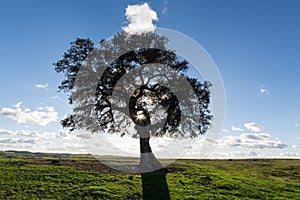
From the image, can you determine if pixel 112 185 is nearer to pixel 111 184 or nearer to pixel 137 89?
pixel 111 184

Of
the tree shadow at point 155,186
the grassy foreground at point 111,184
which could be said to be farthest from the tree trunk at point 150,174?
the grassy foreground at point 111,184

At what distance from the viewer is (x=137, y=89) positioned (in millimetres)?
35281

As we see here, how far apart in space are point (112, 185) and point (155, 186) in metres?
3.50

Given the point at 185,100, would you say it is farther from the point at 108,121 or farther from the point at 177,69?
the point at 108,121

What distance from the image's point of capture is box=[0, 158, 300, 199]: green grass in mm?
25078

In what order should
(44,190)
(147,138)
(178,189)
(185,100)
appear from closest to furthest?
(44,190)
(178,189)
(185,100)
(147,138)

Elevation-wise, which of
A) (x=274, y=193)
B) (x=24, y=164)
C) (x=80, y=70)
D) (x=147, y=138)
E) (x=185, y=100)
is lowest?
(x=274, y=193)

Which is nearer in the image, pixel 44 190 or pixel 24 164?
pixel 44 190

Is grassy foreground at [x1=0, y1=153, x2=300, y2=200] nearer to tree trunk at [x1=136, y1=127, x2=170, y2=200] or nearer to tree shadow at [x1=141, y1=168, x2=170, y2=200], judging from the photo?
tree shadow at [x1=141, y1=168, x2=170, y2=200]

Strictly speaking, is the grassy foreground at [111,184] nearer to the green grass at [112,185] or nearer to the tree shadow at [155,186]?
the green grass at [112,185]

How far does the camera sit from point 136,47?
35.1m

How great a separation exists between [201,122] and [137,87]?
759 centimetres

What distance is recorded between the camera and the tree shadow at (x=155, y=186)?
25.5m

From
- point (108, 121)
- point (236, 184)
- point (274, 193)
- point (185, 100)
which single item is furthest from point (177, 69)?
point (274, 193)
